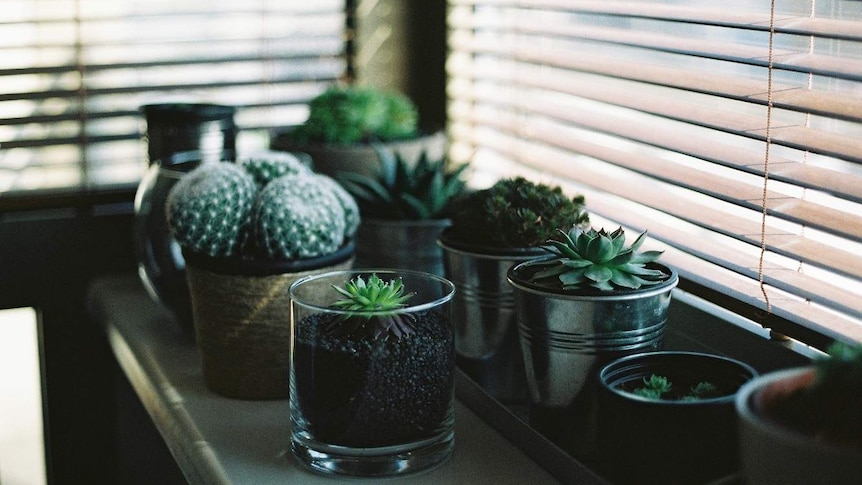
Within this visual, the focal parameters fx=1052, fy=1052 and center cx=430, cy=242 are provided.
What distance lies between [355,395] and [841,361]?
0.49m

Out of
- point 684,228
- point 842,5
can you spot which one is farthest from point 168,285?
point 842,5

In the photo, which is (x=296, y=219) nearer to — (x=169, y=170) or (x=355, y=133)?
(x=169, y=170)

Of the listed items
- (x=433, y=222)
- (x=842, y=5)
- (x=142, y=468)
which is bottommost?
(x=142, y=468)

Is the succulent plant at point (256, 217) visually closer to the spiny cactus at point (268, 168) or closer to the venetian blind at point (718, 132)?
the spiny cactus at point (268, 168)

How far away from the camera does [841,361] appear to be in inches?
30.4

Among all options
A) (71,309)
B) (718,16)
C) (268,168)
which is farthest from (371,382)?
(71,309)

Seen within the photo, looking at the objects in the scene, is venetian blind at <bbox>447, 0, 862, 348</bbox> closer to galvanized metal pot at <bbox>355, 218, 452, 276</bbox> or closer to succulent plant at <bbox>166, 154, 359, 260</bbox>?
galvanized metal pot at <bbox>355, 218, 452, 276</bbox>

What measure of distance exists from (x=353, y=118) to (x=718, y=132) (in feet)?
2.22

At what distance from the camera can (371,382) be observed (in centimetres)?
107

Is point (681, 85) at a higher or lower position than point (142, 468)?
higher

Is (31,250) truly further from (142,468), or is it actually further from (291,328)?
(291,328)

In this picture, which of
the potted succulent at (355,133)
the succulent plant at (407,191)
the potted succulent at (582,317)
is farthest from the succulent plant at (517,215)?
the potted succulent at (355,133)

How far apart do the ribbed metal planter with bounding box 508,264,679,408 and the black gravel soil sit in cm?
10

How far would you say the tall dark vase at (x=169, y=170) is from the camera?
1536 millimetres
